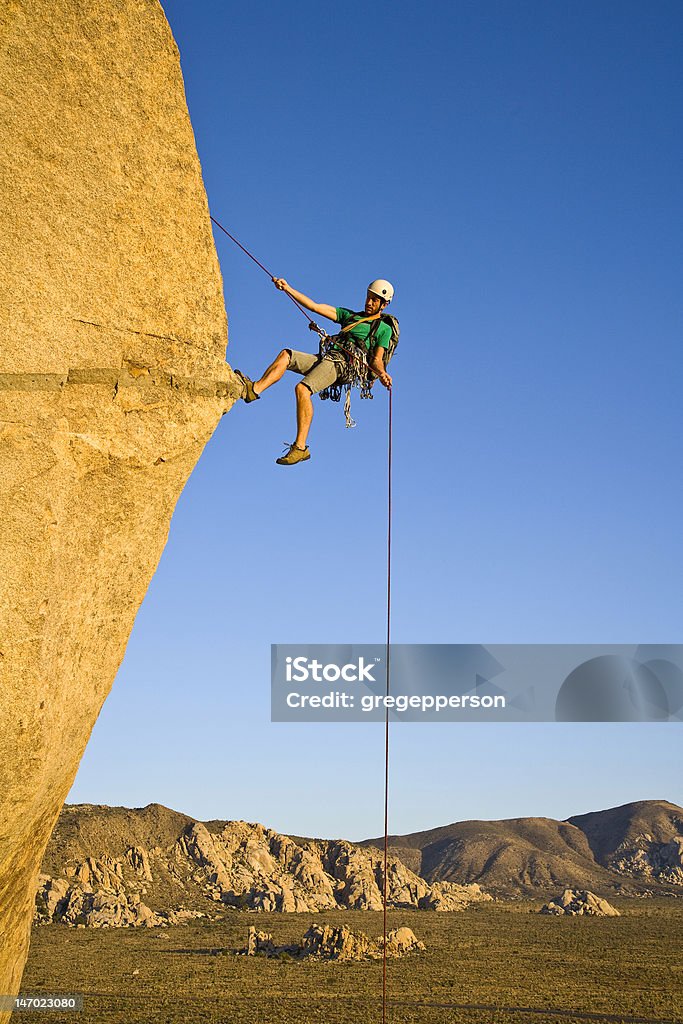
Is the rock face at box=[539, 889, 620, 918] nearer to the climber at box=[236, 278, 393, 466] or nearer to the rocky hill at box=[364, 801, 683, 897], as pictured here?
the rocky hill at box=[364, 801, 683, 897]

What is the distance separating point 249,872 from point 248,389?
200ft

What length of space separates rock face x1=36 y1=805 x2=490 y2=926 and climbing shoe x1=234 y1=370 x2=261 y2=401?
153 ft

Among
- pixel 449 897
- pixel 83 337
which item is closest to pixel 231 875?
pixel 449 897

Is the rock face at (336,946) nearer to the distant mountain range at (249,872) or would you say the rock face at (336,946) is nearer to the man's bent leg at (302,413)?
the distant mountain range at (249,872)

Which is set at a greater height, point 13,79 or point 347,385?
point 13,79

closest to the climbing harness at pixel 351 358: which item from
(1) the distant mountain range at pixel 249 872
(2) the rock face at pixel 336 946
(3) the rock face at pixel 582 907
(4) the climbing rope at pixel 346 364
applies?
(4) the climbing rope at pixel 346 364

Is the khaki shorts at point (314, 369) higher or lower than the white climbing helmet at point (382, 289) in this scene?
lower

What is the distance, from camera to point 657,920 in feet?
178

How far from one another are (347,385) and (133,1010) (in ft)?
78.6

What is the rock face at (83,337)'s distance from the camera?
6230 mm

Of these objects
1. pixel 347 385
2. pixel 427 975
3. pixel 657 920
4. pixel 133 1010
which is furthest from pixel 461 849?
pixel 347 385

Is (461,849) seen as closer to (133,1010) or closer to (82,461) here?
(133,1010)

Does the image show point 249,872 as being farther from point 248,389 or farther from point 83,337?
point 83,337

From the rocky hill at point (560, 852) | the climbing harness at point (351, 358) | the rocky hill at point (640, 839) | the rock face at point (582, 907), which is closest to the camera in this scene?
the climbing harness at point (351, 358)
